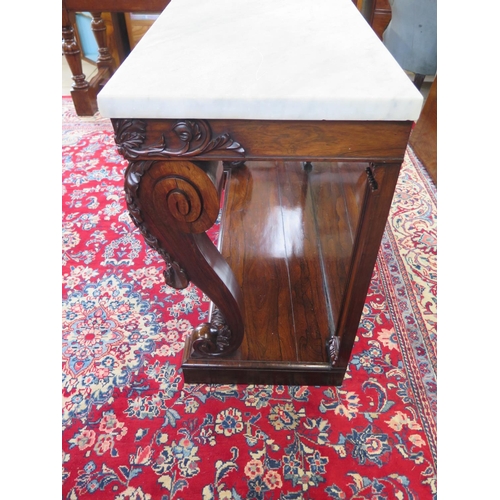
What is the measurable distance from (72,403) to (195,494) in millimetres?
436

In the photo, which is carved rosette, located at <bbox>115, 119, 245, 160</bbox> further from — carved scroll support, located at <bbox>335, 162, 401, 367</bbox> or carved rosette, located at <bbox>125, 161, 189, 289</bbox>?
carved scroll support, located at <bbox>335, 162, 401, 367</bbox>

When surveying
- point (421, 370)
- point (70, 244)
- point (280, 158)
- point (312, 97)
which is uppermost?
point (312, 97)

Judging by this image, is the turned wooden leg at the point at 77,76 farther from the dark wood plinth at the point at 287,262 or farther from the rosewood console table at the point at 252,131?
the rosewood console table at the point at 252,131

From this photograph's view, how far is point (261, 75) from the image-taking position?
0.73 metres

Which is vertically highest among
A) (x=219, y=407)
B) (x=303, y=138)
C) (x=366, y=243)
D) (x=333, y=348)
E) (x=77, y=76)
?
(x=303, y=138)

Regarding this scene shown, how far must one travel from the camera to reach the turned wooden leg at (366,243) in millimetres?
786

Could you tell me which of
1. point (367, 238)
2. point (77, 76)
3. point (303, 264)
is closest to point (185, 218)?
point (367, 238)

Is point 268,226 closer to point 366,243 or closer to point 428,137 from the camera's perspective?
point 366,243

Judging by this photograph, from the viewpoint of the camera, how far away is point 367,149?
0.75 meters

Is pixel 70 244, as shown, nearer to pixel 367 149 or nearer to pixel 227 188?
pixel 227 188

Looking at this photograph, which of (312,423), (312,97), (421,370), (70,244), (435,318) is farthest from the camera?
(70,244)

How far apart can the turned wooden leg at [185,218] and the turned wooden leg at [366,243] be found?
0.27 m

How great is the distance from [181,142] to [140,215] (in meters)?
0.20

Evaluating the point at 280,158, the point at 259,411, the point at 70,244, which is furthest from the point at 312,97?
the point at 70,244
